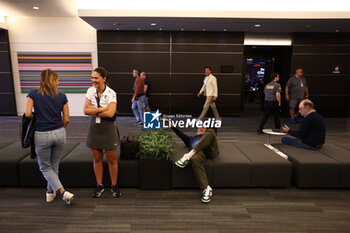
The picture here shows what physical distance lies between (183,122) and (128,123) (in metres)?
1.79

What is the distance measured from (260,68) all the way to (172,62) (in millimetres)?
7827

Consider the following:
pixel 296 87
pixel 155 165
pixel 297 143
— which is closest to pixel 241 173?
pixel 155 165

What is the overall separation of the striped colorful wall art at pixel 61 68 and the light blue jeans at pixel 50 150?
6.31 m

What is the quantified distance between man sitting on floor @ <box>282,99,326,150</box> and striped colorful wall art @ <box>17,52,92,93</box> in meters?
7.03

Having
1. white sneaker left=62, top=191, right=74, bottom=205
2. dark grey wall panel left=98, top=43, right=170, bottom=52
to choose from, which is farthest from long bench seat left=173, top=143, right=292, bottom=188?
dark grey wall panel left=98, top=43, right=170, bottom=52

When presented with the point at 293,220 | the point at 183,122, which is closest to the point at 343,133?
the point at 183,122

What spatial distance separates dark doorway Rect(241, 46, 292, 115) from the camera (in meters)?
9.29

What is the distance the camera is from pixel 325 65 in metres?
8.78

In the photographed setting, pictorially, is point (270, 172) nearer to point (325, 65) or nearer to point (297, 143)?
point (297, 143)

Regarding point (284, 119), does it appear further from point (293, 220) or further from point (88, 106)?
point (88, 106)

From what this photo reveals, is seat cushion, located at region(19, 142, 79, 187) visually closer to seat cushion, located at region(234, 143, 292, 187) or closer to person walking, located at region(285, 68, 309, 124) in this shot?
seat cushion, located at region(234, 143, 292, 187)

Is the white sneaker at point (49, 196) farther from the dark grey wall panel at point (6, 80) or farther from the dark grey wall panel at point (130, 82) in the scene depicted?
the dark grey wall panel at point (6, 80)

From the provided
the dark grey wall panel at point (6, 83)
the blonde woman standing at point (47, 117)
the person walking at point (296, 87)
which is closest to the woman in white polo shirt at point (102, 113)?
the blonde woman standing at point (47, 117)

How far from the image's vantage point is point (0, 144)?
13.1 feet
